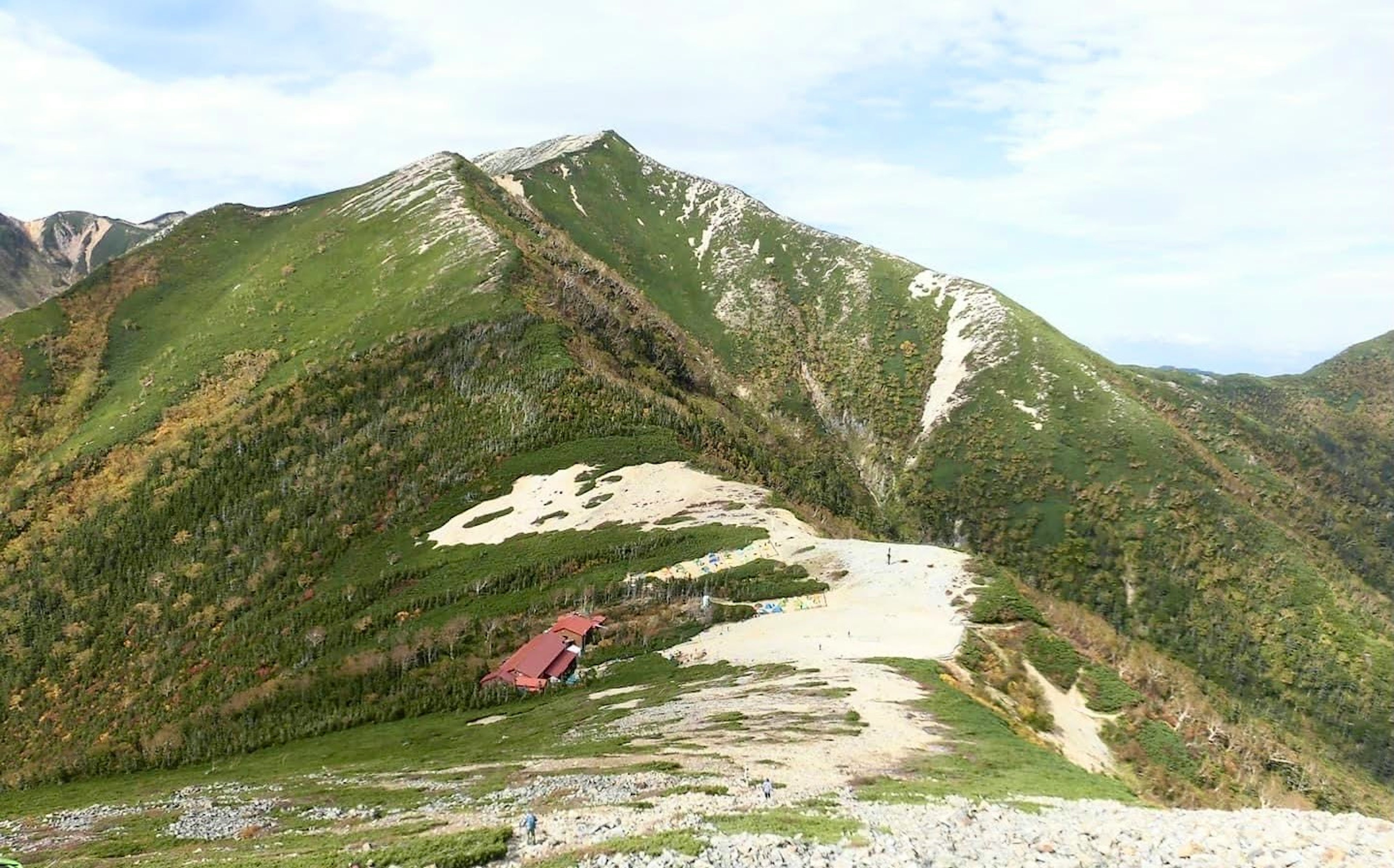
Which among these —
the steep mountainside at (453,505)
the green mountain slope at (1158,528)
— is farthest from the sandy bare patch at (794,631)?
the green mountain slope at (1158,528)

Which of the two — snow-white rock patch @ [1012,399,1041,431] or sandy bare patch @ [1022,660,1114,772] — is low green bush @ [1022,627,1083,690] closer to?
sandy bare patch @ [1022,660,1114,772]

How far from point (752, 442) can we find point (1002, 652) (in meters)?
95.7

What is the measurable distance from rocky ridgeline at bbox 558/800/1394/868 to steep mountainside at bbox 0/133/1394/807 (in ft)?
73.1

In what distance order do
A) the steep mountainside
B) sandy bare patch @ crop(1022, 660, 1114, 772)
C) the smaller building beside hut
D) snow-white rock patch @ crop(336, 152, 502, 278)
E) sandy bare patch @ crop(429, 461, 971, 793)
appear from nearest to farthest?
sandy bare patch @ crop(429, 461, 971, 793) < sandy bare patch @ crop(1022, 660, 1114, 772) < the smaller building beside hut < the steep mountainside < snow-white rock patch @ crop(336, 152, 502, 278)

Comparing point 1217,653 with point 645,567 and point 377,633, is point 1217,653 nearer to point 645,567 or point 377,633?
point 645,567

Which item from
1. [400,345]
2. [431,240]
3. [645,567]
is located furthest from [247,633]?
[431,240]

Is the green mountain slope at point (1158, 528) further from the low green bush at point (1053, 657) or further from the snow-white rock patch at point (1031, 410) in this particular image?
the low green bush at point (1053, 657)

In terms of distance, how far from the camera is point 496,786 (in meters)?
31.8

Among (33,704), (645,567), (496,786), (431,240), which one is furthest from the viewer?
(431,240)

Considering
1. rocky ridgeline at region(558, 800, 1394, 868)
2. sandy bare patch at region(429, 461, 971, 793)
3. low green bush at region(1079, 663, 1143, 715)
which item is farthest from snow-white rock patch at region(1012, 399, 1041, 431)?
rocky ridgeline at region(558, 800, 1394, 868)

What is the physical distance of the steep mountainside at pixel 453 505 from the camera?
232ft

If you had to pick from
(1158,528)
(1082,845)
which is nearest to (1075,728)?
(1082,845)

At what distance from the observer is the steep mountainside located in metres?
70.6

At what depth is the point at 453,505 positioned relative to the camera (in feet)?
320
